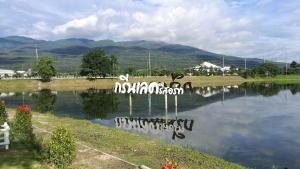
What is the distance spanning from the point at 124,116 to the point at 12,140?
23.9 metres

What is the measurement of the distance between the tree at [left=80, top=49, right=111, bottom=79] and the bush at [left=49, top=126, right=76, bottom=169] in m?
112

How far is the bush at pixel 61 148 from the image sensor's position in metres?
17.6

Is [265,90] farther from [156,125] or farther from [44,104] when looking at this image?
[156,125]

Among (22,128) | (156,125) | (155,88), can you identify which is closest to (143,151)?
(22,128)

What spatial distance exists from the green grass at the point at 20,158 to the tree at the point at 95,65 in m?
107

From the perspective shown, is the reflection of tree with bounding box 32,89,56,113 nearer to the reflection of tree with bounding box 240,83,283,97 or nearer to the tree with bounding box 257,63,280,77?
the reflection of tree with bounding box 240,83,283,97

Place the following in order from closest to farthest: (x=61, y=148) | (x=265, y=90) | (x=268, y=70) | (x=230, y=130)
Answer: (x=61, y=148) < (x=230, y=130) < (x=265, y=90) < (x=268, y=70)

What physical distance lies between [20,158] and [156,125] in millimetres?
20881

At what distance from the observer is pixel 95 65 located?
130 meters

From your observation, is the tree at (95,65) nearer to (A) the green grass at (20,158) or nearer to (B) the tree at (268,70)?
(B) the tree at (268,70)

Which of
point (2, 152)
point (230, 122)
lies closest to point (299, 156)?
point (230, 122)

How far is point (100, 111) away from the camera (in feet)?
176

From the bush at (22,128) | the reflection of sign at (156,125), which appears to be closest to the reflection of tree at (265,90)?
the reflection of sign at (156,125)

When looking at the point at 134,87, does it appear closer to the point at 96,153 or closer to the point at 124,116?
the point at 124,116
